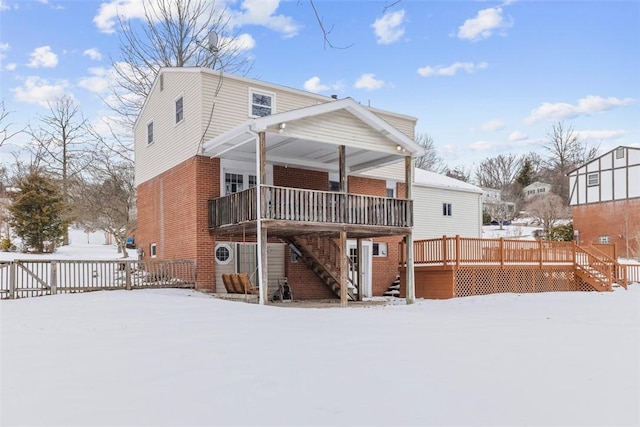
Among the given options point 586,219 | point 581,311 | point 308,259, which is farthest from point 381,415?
point 586,219

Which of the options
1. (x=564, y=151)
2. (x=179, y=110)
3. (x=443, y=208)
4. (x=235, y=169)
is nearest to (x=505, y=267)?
(x=443, y=208)

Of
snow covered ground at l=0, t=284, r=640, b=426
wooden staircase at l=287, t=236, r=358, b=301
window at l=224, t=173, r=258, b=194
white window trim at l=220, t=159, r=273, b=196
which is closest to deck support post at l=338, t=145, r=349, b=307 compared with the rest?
wooden staircase at l=287, t=236, r=358, b=301

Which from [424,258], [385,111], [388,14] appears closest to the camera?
[388,14]

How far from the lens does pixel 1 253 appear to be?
98.1 feet

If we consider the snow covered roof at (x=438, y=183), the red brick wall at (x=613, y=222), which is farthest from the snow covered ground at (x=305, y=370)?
the red brick wall at (x=613, y=222)

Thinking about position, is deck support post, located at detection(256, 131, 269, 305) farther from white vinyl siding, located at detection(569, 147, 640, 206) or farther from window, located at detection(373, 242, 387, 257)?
white vinyl siding, located at detection(569, 147, 640, 206)

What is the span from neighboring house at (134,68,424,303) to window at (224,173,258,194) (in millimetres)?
35

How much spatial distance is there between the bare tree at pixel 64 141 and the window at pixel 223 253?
21.0 metres

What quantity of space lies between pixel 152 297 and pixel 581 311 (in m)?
11.3

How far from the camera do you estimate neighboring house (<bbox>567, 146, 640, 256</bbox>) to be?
38.9 meters

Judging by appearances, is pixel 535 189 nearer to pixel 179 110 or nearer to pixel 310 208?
pixel 179 110

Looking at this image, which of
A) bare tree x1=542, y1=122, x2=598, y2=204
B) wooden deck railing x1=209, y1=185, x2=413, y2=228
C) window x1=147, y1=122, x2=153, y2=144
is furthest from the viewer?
bare tree x1=542, y1=122, x2=598, y2=204

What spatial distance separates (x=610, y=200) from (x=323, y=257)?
3050 centimetres

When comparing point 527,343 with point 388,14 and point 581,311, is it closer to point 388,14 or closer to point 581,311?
point 388,14
